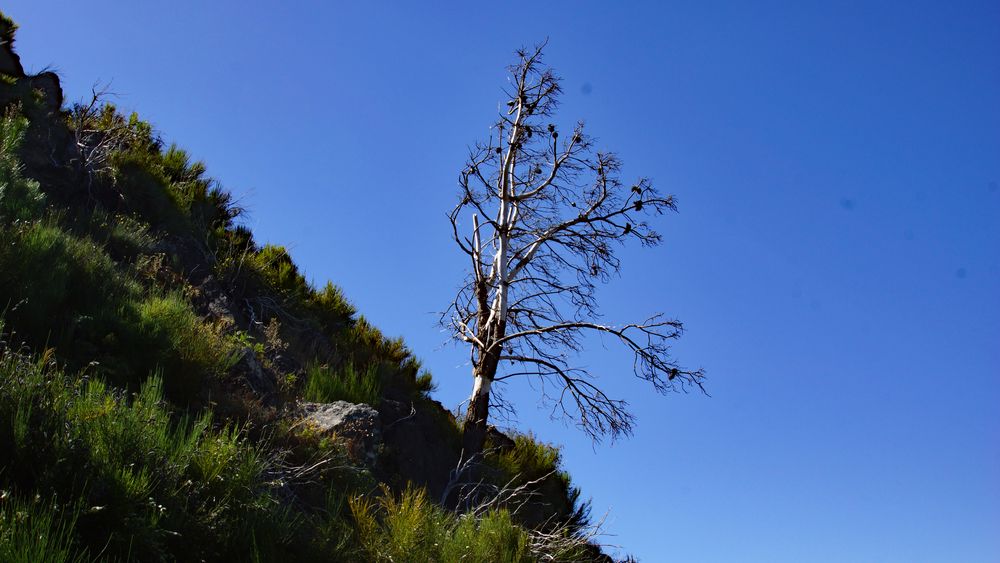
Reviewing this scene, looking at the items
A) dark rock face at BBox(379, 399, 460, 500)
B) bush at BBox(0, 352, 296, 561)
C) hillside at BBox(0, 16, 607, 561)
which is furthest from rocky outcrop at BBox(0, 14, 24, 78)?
bush at BBox(0, 352, 296, 561)

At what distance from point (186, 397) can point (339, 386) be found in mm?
2948

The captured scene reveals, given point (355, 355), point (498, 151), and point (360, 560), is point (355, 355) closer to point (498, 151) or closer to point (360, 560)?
point (498, 151)

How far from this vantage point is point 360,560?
225 inches

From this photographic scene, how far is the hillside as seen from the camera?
454cm

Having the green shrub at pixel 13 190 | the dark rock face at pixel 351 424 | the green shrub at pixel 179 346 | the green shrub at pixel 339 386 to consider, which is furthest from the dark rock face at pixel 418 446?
the green shrub at pixel 13 190

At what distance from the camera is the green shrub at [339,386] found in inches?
377

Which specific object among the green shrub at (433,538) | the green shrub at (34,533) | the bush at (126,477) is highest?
the green shrub at (433,538)

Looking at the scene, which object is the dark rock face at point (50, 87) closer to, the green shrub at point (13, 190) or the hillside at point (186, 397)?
the hillside at point (186, 397)

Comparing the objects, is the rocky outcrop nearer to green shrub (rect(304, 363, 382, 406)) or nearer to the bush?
green shrub (rect(304, 363, 382, 406))

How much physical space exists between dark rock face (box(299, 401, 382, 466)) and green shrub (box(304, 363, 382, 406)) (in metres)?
0.52

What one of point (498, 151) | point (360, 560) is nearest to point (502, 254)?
point (498, 151)

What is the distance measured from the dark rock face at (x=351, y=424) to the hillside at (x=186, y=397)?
0.09 ft

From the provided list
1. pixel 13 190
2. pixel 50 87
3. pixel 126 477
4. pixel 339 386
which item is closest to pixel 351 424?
pixel 339 386

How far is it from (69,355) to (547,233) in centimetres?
877
